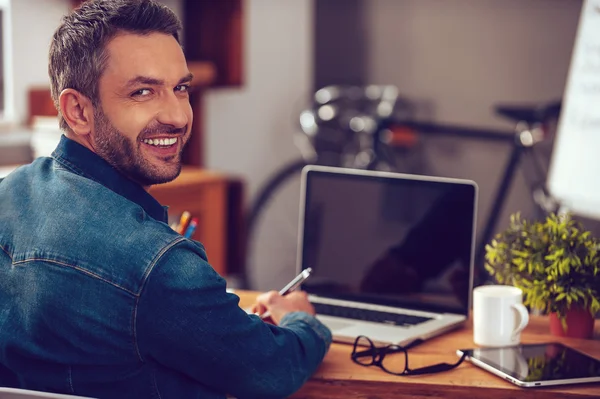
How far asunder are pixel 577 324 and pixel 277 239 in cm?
278

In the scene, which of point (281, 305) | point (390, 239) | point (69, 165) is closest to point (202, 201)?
point (390, 239)

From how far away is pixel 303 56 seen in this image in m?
4.16

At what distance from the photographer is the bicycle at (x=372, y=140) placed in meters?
3.49

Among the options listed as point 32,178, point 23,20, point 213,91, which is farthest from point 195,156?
point 32,178

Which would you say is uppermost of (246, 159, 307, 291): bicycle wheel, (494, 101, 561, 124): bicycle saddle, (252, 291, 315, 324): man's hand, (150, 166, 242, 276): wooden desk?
(494, 101, 561, 124): bicycle saddle

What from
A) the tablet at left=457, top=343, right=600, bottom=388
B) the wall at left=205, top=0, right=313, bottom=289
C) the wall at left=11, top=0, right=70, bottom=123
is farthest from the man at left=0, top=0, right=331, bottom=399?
the wall at left=205, top=0, right=313, bottom=289

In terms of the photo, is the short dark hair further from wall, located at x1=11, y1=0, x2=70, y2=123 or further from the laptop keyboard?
wall, located at x1=11, y1=0, x2=70, y2=123

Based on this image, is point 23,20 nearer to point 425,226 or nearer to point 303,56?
point 303,56

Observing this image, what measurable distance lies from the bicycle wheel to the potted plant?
248 centimetres

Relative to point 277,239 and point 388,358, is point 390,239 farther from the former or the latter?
point 277,239

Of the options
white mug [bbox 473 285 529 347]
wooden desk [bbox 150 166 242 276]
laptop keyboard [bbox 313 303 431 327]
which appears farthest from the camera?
wooden desk [bbox 150 166 242 276]

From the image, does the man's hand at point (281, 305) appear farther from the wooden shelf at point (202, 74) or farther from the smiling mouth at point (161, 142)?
the wooden shelf at point (202, 74)

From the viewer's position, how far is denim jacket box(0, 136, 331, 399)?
3.59 feet

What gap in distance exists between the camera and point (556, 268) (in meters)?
1.47
